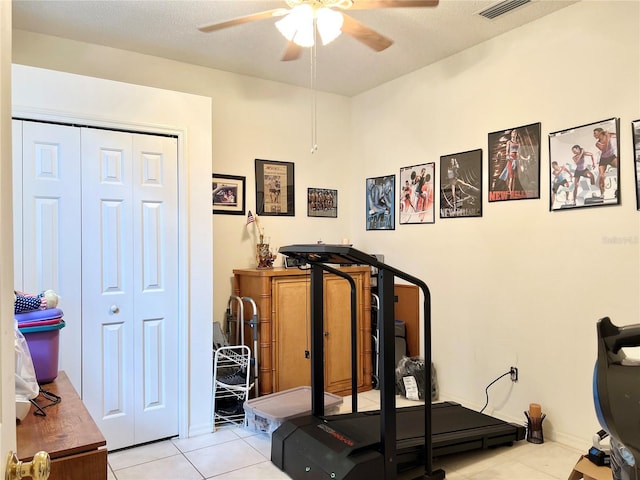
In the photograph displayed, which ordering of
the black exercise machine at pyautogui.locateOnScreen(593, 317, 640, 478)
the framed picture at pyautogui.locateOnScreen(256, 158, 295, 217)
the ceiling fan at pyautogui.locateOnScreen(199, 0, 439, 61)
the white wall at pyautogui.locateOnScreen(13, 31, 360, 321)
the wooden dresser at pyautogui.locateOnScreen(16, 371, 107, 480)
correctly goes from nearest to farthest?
the black exercise machine at pyautogui.locateOnScreen(593, 317, 640, 478)
the wooden dresser at pyautogui.locateOnScreen(16, 371, 107, 480)
the ceiling fan at pyautogui.locateOnScreen(199, 0, 439, 61)
the white wall at pyautogui.locateOnScreen(13, 31, 360, 321)
the framed picture at pyautogui.locateOnScreen(256, 158, 295, 217)

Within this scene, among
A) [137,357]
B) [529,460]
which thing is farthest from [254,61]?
[529,460]

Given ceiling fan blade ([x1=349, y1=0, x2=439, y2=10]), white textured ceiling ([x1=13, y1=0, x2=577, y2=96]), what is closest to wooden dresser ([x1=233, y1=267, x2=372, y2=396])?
white textured ceiling ([x1=13, y1=0, x2=577, y2=96])

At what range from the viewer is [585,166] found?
2980mm

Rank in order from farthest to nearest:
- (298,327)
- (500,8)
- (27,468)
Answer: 1. (298,327)
2. (500,8)
3. (27,468)

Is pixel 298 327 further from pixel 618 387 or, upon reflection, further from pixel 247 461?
pixel 618 387

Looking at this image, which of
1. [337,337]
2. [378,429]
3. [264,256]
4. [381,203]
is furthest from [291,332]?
[381,203]

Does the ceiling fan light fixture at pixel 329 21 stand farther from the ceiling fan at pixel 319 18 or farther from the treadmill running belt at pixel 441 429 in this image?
the treadmill running belt at pixel 441 429

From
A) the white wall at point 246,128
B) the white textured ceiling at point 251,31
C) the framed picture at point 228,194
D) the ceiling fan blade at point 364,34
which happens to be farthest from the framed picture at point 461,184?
the framed picture at point 228,194

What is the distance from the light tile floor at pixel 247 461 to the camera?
2.71 metres

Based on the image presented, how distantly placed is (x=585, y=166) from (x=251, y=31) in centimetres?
251

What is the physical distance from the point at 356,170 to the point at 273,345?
2.12 meters

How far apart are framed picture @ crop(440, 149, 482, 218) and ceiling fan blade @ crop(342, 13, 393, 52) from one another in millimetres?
1322

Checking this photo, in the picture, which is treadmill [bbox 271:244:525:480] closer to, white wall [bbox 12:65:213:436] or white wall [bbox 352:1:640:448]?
white wall [bbox 352:1:640:448]

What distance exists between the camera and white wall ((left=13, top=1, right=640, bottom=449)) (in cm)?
291
